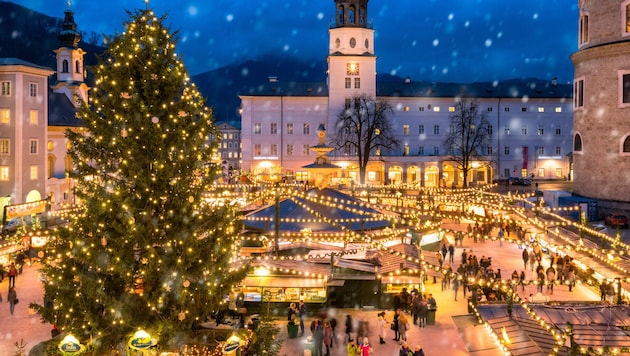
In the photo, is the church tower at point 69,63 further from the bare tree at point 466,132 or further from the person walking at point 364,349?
the person walking at point 364,349

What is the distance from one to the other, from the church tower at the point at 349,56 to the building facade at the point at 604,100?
2905 cm

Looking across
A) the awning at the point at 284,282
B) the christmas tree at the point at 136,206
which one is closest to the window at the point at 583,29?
the awning at the point at 284,282

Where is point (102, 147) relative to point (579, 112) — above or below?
below

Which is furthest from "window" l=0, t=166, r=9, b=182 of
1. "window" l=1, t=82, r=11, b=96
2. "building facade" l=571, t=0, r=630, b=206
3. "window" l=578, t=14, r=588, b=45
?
"window" l=578, t=14, r=588, b=45

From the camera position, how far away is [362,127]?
2618 inches

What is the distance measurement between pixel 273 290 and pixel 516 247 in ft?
54.4

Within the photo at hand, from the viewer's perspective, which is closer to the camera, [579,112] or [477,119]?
[579,112]

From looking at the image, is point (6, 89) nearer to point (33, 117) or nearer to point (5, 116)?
point (5, 116)

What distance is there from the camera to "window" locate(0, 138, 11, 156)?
42938 mm

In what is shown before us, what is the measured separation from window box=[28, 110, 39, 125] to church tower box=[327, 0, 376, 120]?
31124 mm

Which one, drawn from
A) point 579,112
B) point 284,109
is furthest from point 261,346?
point 284,109

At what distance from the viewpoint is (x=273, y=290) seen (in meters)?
19.6

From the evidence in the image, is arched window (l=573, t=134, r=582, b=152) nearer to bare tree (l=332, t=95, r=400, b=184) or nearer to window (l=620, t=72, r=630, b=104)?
window (l=620, t=72, r=630, b=104)

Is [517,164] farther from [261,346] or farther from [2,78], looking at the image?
[261,346]
